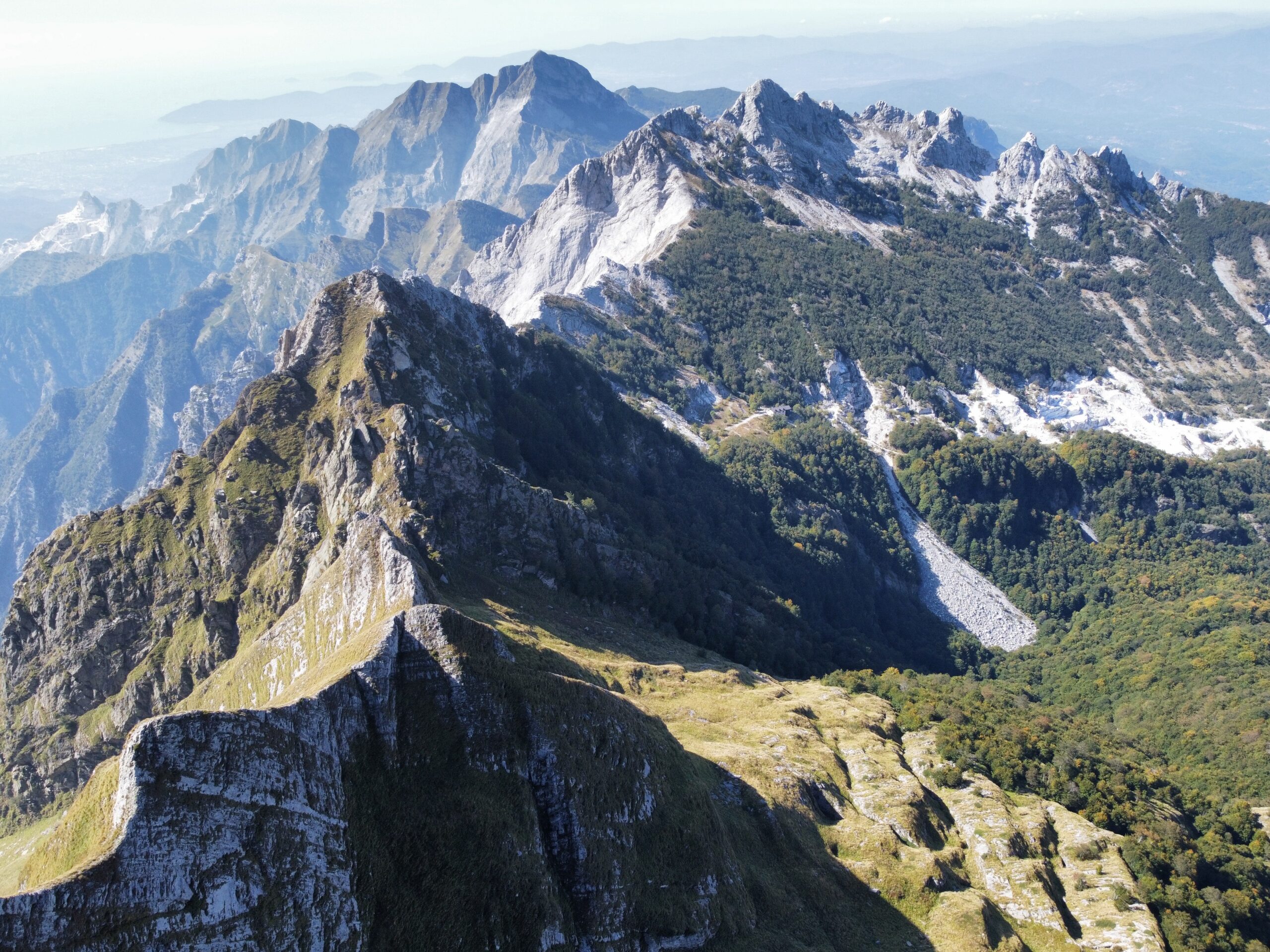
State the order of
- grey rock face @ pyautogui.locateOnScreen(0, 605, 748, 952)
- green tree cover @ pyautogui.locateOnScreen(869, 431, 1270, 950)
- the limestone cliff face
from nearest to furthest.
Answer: grey rock face @ pyautogui.locateOnScreen(0, 605, 748, 952) → green tree cover @ pyautogui.locateOnScreen(869, 431, 1270, 950) → the limestone cliff face

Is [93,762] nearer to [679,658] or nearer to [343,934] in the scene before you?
[679,658]

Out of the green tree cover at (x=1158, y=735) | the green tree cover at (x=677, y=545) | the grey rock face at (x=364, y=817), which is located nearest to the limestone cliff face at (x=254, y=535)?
the green tree cover at (x=677, y=545)

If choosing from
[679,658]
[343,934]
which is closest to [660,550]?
[679,658]

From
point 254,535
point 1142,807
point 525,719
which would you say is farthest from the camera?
point 254,535

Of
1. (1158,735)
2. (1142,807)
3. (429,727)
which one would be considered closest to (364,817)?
(429,727)

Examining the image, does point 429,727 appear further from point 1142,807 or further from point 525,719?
point 1142,807

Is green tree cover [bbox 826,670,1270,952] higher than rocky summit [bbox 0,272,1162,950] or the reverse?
the reverse

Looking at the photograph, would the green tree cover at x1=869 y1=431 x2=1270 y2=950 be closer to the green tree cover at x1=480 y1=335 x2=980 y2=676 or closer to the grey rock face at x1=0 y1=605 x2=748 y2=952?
the green tree cover at x1=480 y1=335 x2=980 y2=676

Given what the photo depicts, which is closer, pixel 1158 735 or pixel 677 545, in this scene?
pixel 1158 735

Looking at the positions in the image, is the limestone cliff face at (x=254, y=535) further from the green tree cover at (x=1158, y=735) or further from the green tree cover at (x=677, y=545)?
the green tree cover at (x=1158, y=735)

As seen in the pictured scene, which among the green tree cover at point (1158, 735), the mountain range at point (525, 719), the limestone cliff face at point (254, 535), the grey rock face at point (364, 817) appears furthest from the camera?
the limestone cliff face at point (254, 535)

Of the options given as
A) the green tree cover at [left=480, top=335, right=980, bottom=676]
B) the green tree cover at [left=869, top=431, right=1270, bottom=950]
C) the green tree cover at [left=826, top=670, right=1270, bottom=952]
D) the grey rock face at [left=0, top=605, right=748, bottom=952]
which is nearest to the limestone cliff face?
the green tree cover at [left=480, top=335, right=980, bottom=676]
